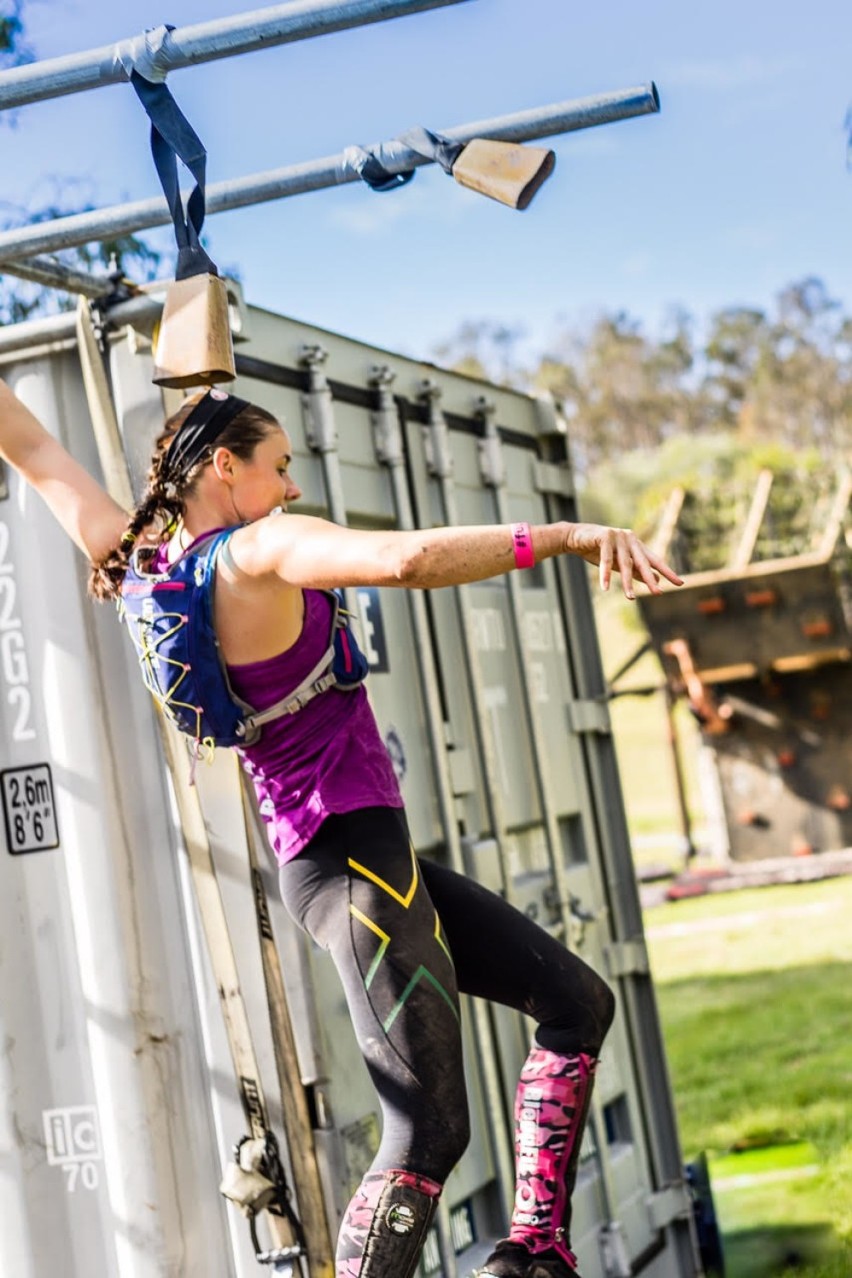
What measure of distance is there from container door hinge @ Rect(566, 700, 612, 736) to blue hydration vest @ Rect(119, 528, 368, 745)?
7.92 feet

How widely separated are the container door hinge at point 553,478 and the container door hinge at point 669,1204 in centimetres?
234

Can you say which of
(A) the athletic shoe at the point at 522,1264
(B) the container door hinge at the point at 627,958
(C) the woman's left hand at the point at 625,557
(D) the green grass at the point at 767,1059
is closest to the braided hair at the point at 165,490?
(C) the woman's left hand at the point at 625,557

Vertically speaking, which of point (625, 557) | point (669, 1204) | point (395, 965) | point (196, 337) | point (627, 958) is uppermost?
point (196, 337)

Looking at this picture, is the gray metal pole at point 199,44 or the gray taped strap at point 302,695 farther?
the gray taped strap at point 302,695

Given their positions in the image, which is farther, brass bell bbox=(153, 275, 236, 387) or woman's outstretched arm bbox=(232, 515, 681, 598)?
brass bell bbox=(153, 275, 236, 387)

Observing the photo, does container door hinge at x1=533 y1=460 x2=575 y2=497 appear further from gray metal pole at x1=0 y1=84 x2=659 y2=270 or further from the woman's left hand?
the woman's left hand

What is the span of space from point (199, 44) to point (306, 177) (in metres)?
0.61

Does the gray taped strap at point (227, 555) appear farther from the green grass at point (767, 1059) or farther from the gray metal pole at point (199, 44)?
the green grass at point (767, 1059)

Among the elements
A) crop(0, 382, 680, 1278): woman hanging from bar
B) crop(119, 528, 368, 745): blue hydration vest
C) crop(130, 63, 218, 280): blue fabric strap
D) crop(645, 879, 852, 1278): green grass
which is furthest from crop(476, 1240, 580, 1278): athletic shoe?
crop(645, 879, 852, 1278): green grass

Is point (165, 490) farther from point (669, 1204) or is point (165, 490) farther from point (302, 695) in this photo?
point (669, 1204)

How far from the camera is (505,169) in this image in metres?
3.21

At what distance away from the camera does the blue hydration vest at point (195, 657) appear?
3.24 meters

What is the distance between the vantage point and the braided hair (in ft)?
11.2

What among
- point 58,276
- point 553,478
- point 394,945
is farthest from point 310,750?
point 553,478
